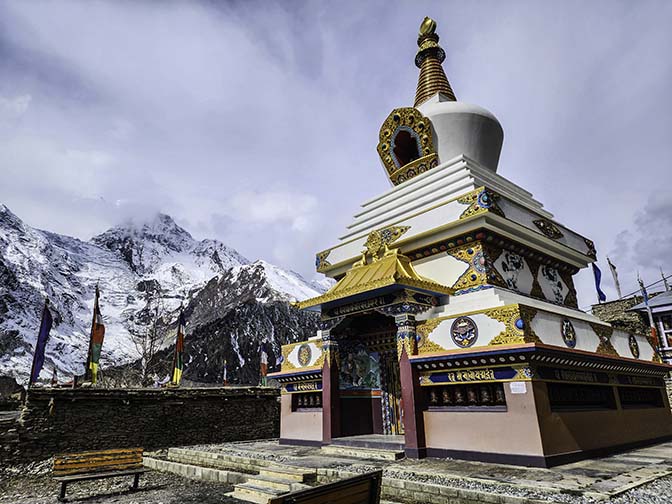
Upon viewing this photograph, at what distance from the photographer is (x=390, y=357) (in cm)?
1198

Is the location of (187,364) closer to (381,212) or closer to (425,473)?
(381,212)

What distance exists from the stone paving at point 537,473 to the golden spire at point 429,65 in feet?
41.1

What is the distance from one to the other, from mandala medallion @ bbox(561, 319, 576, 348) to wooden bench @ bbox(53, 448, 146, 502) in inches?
359

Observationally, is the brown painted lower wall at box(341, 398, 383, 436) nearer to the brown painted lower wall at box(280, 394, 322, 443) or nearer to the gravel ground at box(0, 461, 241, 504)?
the brown painted lower wall at box(280, 394, 322, 443)

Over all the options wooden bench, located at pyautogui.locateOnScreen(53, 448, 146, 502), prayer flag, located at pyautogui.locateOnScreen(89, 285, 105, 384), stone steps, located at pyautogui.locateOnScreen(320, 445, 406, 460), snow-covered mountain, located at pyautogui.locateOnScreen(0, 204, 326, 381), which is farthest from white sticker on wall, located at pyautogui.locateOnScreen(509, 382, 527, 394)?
snow-covered mountain, located at pyautogui.locateOnScreen(0, 204, 326, 381)

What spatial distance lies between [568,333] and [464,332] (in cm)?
236

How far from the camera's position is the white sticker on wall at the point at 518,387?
26.1 feet

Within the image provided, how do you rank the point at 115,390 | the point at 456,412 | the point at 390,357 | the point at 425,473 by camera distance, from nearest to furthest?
the point at 425,473 < the point at 456,412 < the point at 390,357 < the point at 115,390

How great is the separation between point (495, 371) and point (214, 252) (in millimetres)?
168401

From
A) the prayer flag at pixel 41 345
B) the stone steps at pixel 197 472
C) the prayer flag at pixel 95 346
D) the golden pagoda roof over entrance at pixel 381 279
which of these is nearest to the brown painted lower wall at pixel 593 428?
the golden pagoda roof over entrance at pixel 381 279

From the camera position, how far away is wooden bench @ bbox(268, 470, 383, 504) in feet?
12.1

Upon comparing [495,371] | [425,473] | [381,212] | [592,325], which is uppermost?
[381,212]

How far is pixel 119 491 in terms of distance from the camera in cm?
883

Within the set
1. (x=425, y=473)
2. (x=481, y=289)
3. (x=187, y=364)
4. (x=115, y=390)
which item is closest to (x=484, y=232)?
(x=481, y=289)
